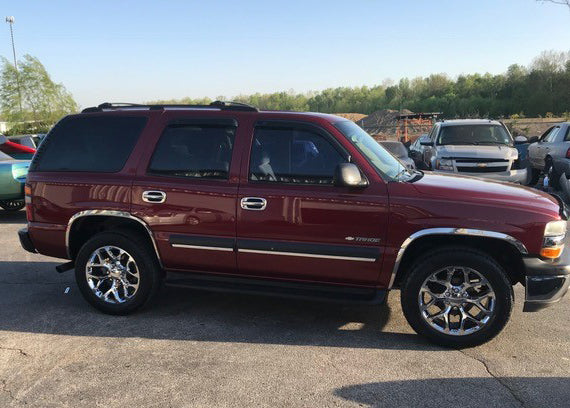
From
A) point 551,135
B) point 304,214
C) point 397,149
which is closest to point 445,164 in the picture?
point 551,135

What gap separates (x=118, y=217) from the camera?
Result: 14.8 feet

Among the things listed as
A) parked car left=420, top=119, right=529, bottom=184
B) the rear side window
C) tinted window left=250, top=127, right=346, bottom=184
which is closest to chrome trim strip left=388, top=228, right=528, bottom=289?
tinted window left=250, top=127, right=346, bottom=184

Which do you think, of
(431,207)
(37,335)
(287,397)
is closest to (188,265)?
(37,335)

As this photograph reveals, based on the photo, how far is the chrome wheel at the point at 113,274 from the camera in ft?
14.9

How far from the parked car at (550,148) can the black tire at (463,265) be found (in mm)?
8587

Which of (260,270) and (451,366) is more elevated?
(260,270)

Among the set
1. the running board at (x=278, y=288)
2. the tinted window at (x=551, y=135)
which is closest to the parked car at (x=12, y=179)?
the running board at (x=278, y=288)

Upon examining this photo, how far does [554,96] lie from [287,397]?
6088cm

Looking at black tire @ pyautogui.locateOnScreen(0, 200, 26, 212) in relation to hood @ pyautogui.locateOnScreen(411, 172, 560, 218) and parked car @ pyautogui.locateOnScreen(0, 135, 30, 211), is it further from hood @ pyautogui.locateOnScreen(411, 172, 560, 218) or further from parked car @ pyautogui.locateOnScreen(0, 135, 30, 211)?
hood @ pyautogui.locateOnScreen(411, 172, 560, 218)

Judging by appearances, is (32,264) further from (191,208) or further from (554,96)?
(554,96)

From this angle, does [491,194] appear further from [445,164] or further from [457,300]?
[445,164]

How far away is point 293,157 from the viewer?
13.6 feet

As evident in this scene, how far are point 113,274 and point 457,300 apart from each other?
3.08 metres

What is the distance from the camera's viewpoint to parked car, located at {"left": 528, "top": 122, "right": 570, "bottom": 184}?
37.1ft
